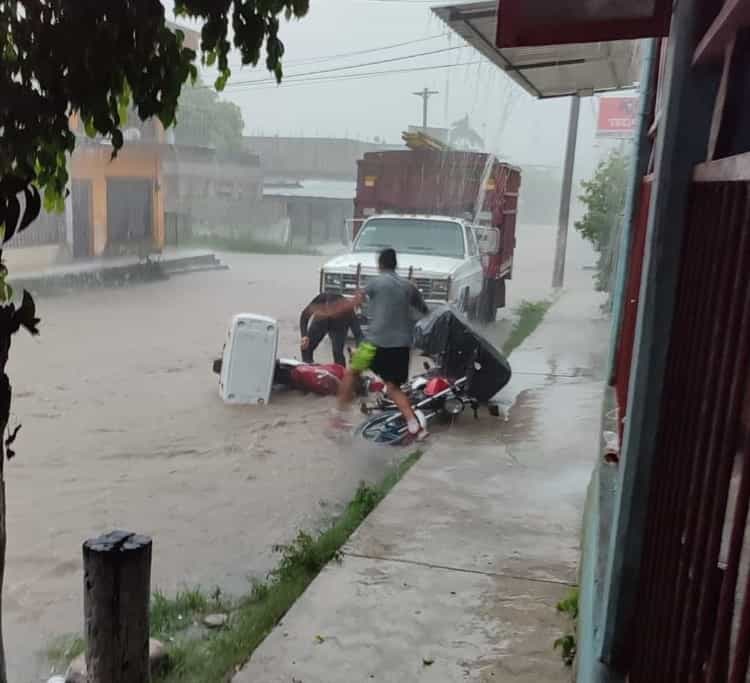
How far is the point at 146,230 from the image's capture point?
25.5 metres

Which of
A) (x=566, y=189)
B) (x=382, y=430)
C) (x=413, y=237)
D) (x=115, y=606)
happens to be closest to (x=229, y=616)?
(x=115, y=606)

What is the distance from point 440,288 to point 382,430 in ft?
15.5

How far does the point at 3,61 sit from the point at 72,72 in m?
0.15

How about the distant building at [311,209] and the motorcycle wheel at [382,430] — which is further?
the distant building at [311,209]

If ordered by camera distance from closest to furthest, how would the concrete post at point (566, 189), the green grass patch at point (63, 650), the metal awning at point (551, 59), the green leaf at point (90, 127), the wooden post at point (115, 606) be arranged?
1. the green leaf at point (90, 127)
2. the wooden post at point (115, 606)
3. the green grass patch at point (63, 650)
4. the metal awning at point (551, 59)
5. the concrete post at point (566, 189)

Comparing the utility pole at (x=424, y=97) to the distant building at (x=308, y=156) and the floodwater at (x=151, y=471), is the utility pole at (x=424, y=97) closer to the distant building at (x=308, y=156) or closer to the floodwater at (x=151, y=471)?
the distant building at (x=308, y=156)

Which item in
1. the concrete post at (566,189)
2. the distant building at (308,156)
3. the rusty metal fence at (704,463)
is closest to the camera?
the rusty metal fence at (704,463)

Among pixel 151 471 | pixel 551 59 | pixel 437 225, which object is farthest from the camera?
pixel 437 225

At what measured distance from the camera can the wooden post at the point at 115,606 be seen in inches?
111

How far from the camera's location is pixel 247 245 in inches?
1473

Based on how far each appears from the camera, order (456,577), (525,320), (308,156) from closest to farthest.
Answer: (456,577) < (525,320) < (308,156)

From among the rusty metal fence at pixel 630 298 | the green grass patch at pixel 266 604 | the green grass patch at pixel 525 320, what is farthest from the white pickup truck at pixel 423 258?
the rusty metal fence at pixel 630 298

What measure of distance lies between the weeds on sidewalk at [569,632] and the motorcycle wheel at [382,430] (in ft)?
11.0

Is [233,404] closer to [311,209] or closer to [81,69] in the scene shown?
[81,69]
